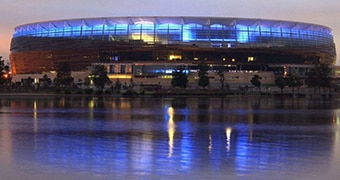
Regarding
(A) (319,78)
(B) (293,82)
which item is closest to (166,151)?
(B) (293,82)

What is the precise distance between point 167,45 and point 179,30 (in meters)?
4.26

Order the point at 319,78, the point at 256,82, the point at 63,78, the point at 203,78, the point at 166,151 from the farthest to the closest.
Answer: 1. the point at 319,78
2. the point at 256,82
3. the point at 63,78
4. the point at 203,78
5. the point at 166,151

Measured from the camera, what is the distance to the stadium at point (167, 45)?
107000 mm

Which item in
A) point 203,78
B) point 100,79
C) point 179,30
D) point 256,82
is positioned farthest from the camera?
point 179,30

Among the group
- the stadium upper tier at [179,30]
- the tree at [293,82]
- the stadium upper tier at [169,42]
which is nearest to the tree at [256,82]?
the tree at [293,82]

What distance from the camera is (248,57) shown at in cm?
11050

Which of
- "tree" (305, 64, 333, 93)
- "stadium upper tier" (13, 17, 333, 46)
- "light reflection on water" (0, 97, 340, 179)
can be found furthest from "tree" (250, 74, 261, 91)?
"light reflection on water" (0, 97, 340, 179)

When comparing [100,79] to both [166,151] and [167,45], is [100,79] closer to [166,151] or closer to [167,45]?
[167,45]

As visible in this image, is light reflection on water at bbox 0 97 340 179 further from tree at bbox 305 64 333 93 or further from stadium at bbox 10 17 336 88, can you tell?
stadium at bbox 10 17 336 88

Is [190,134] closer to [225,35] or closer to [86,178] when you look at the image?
[86,178]

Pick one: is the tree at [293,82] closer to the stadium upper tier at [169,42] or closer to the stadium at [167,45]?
the stadium at [167,45]

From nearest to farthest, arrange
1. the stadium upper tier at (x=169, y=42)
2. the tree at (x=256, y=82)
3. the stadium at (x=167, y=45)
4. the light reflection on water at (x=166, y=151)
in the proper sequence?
the light reflection on water at (x=166, y=151)
the tree at (x=256, y=82)
the stadium at (x=167, y=45)
the stadium upper tier at (x=169, y=42)

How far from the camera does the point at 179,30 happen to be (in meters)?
108

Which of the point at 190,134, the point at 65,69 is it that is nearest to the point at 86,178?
the point at 190,134
